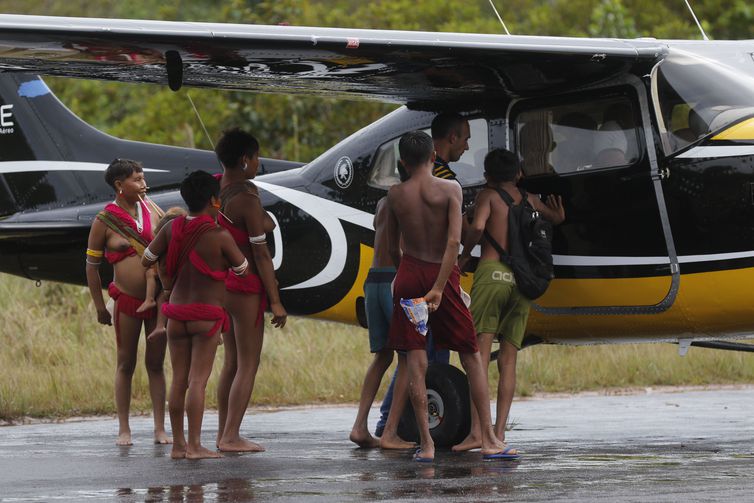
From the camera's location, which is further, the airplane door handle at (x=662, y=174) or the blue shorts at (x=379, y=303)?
the blue shorts at (x=379, y=303)

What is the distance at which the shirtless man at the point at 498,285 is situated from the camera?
9.02m

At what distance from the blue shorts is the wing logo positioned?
1450 millimetres

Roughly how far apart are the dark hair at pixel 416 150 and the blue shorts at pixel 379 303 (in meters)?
0.93

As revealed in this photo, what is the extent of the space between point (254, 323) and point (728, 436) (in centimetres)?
331

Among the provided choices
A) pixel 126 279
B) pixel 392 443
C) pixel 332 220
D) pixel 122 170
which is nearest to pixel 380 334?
pixel 392 443

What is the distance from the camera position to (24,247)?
12.0m

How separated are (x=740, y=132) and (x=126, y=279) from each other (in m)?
4.11

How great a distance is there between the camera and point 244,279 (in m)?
9.26

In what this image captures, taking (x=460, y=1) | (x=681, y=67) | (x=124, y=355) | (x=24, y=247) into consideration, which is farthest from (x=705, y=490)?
(x=460, y=1)

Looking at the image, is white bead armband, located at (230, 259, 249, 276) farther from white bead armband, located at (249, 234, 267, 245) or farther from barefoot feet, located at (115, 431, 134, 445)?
barefoot feet, located at (115, 431, 134, 445)

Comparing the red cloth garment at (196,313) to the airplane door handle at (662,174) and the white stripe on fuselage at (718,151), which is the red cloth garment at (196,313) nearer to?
the airplane door handle at (662,174)

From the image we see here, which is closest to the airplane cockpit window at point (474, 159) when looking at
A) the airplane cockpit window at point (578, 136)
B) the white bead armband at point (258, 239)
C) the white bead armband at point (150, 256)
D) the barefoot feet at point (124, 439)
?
the airplane cockpit window at point (578, 136)

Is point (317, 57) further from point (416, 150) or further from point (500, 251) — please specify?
point (500, 251)

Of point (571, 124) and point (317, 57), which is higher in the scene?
point (317, 57)
